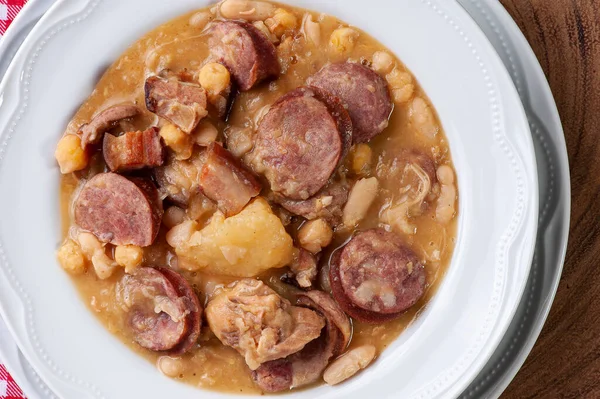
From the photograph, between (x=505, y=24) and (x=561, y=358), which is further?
(x=561, y=358)

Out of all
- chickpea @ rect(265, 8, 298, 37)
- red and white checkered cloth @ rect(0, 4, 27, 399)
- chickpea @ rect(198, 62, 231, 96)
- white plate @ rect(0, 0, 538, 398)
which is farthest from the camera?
red and white checkered cloth @ rect(0, 4, 27, 399)

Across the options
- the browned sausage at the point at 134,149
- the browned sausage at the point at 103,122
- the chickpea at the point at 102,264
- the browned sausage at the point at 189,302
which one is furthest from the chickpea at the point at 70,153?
the browned sausage at the point at 189,302

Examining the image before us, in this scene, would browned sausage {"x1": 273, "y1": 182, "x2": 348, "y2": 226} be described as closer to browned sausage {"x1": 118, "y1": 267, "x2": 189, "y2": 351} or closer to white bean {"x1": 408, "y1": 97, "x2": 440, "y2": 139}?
white bean {"x1": 408, "y1": 97, "x2": 440, "y2": 139}

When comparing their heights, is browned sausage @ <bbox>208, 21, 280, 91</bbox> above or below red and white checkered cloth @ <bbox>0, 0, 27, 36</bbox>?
below

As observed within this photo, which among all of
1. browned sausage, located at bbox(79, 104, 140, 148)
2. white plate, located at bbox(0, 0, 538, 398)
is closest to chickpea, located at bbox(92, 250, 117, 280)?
white plate, located at bbox(0, 0, 538, 398)

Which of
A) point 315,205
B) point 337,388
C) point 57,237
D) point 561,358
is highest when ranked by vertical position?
point 57,237

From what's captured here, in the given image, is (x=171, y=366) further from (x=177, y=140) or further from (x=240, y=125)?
(x=240, y=125)

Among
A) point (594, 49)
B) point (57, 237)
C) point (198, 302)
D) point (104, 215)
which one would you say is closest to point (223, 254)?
point (198, 302)

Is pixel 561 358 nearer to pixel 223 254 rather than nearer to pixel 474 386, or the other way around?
pixel 474 386

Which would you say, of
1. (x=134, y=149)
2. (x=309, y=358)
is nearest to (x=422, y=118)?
(x=309, y=358)
